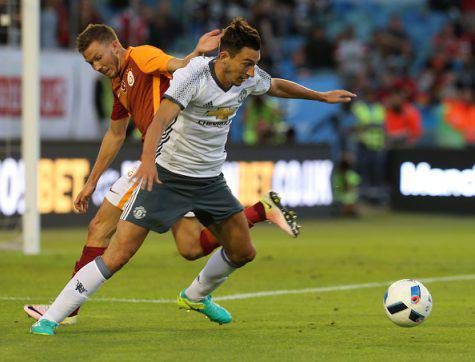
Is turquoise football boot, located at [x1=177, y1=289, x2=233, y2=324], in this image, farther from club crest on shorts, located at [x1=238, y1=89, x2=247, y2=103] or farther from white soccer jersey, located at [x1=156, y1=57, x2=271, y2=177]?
club crest on shorts, located at [x1=238, y1=89, x2=247, y2=103]

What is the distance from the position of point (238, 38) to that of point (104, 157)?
4.94 feet

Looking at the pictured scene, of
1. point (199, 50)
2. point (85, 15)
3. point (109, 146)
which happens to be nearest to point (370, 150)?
point (85, 15)

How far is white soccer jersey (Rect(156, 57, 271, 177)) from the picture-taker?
705cm

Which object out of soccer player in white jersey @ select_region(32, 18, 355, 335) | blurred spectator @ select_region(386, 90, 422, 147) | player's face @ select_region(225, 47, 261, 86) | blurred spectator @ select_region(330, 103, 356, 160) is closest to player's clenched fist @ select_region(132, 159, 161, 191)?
soccer player in white jersey @ select_region(32, 18, 355, 335)

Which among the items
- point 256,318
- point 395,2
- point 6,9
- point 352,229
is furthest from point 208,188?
point 395,2

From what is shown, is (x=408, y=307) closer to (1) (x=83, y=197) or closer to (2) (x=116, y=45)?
(1) (x=83, y=197)

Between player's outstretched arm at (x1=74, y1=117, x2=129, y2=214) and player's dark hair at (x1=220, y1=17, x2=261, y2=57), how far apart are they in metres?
1.25

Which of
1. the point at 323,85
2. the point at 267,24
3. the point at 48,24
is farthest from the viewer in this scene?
the point at 267,24

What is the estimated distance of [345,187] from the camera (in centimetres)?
2000

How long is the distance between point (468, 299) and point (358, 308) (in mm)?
1150

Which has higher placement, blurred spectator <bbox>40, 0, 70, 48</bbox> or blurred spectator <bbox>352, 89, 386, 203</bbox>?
blurred spectator <bbox>40, 0, 70, 48</bbox>

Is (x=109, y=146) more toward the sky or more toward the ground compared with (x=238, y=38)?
more toward the ground

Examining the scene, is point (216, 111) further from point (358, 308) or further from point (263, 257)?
point (263, 257)

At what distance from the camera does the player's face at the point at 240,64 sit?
7.02 metres
